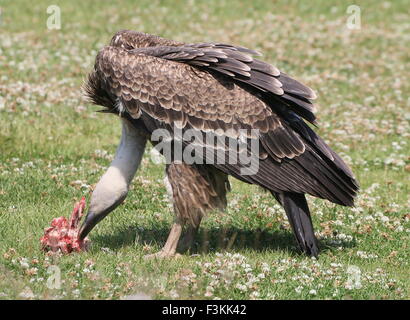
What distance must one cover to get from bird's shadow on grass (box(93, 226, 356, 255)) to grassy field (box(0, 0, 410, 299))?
2 centimetres

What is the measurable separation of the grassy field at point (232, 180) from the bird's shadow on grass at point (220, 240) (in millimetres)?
24

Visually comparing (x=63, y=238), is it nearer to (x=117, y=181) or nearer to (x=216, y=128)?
(x=117, y=181)

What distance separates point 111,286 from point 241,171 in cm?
209

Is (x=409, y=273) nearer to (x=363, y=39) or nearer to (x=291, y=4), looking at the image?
(x=363, y=39)

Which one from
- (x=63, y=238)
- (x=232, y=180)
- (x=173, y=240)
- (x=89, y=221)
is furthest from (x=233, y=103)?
(x=232, y=180)

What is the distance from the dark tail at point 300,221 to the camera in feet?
28.7

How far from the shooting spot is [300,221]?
28.9 ft

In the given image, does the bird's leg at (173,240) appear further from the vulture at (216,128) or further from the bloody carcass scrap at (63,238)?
the bloody carcass scrap at (63,238)

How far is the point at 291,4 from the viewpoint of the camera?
76.9ft

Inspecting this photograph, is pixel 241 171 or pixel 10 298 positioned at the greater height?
pixel 241 171

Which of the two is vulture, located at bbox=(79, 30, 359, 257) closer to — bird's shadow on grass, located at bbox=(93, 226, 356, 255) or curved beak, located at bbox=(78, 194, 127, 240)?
curved beak, located at bbox=(78, 194, 127, 240)

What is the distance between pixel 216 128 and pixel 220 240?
4.46ft

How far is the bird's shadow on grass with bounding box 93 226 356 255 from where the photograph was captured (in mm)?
9062
